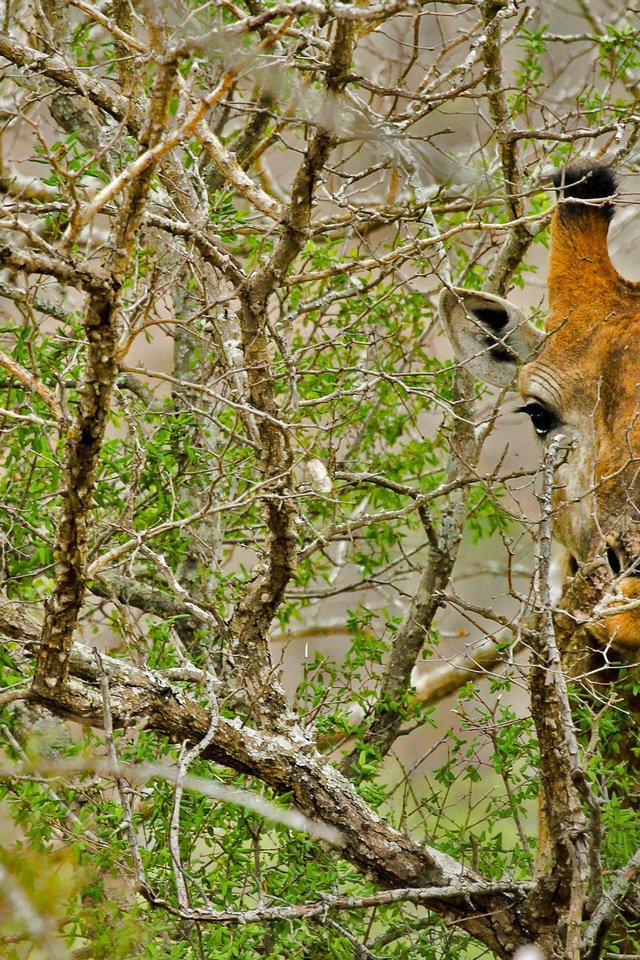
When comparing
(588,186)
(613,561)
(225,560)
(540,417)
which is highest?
(588,186)

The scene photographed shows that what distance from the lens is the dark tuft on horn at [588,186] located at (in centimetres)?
515

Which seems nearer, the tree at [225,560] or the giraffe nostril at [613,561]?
the tree at [225,560]

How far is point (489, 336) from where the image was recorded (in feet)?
17.1

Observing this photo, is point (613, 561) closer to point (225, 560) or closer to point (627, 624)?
point (627, 624)

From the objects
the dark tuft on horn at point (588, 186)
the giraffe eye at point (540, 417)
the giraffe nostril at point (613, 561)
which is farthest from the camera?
the dark tuft on horn at point (588, 186)

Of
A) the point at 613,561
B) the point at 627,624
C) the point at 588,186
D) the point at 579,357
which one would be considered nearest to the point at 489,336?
the point at 579,357

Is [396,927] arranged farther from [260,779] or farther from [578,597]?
[578,597]

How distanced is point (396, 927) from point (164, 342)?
9.41 metres

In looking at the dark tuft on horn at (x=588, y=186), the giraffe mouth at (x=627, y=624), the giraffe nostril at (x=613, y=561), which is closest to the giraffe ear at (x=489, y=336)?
the dark tuft on horn at (x=588, y=186)

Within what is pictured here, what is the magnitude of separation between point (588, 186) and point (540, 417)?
1138 mm

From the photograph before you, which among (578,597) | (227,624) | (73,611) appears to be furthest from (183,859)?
(578,597)

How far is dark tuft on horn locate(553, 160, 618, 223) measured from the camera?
16.9 feet

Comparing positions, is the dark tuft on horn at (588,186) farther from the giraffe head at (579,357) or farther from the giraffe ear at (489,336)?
the giraffe ear at (489,336)

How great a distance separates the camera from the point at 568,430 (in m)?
4.89
